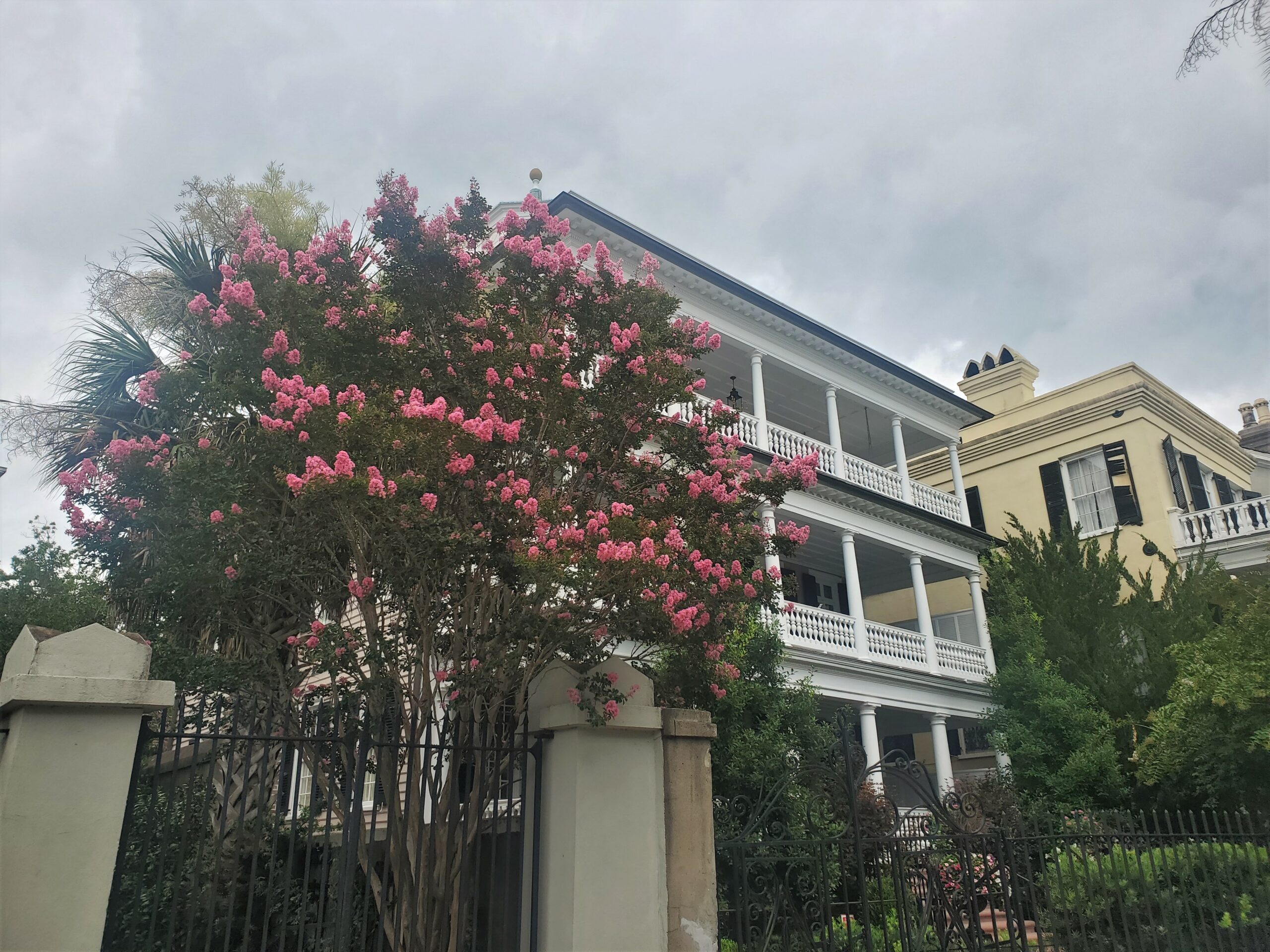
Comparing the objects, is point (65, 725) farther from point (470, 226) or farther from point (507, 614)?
point (470, 226)

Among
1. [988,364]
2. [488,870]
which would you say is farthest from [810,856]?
[988,364]

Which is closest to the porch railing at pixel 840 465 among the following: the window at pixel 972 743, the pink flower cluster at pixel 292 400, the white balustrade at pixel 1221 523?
the white balustrade at pixel 1221 523

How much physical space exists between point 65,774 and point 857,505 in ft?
50.9

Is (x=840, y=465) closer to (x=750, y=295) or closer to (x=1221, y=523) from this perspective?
(x=750, y=295)

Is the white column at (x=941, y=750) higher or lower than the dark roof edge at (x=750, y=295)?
lower

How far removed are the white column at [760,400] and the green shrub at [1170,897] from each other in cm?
949

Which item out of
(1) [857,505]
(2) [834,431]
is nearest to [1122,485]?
(1) [857,505]

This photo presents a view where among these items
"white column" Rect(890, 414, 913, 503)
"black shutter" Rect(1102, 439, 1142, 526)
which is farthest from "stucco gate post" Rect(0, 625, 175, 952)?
"black shutter" Rect(1102, 439, 1142, 526)

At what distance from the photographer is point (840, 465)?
Answer: 17.4 m

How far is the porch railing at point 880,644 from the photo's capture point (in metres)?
15.4

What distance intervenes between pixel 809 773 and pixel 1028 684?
12.9 metres

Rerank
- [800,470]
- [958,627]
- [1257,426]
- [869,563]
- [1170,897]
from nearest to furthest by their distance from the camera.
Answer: [1170,897] < [800,470] < [958,627] < [869,563] < [1257,426]

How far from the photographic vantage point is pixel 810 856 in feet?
16.2

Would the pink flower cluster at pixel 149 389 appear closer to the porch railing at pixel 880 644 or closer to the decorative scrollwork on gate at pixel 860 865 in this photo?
the decorative scrollwork on gate at pixel 860 865
